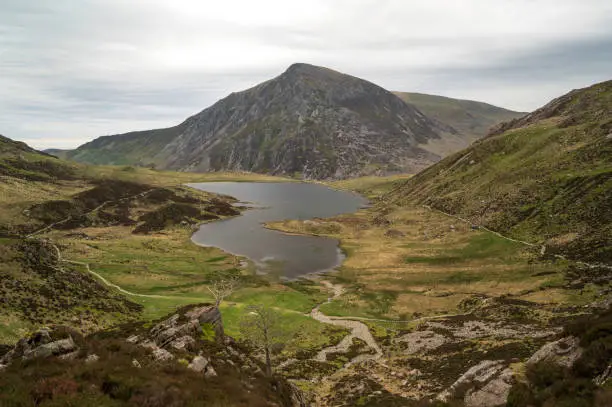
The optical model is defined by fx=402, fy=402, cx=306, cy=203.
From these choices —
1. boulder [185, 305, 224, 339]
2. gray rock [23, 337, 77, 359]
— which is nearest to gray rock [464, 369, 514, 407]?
boulder [185, 305, 224, 339]

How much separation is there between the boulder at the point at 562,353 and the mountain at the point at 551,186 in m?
67.8

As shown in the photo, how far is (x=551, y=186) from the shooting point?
129625 millimetres

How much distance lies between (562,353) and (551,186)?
122 m

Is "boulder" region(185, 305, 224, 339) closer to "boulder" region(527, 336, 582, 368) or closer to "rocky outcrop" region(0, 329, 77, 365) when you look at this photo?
"rocky outcrop" region(0, 329, 77, 365)

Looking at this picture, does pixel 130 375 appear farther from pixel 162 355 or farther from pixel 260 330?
pixel 260 330

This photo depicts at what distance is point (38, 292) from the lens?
62.3 m

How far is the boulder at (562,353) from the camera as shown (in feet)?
80.3

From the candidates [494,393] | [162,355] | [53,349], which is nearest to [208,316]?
[162,355]

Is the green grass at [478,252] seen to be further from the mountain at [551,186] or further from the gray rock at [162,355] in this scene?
the gray rock at [162,355]

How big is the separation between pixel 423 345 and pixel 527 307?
22.7 m

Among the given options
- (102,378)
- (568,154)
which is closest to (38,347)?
(102,378)

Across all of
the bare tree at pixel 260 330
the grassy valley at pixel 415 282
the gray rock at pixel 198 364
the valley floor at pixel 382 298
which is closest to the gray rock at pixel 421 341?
the valley floor at pixel 382 298

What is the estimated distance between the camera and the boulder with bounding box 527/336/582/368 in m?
24.5

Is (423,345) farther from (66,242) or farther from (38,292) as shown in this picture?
(66,242)
